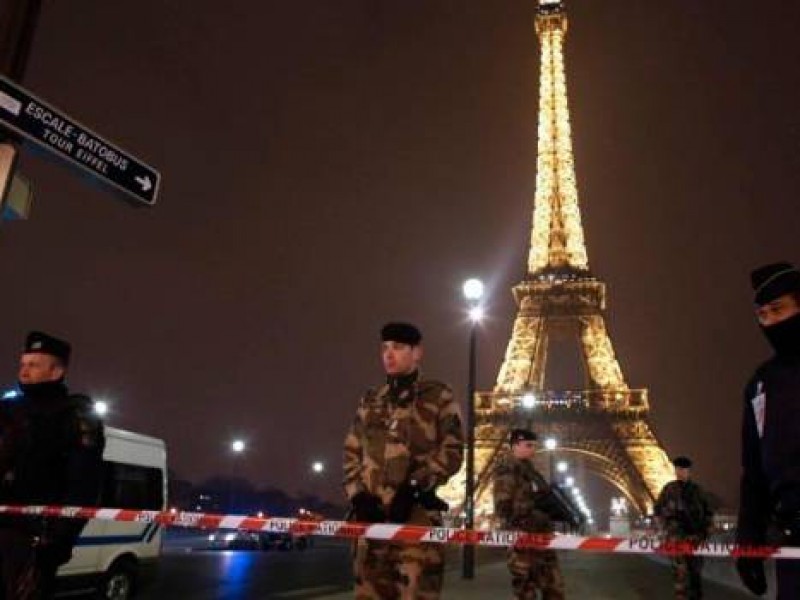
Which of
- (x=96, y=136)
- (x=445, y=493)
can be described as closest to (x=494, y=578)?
(x=96, y=136)

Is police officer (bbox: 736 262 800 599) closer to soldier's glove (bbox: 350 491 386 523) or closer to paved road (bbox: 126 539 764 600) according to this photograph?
soldier's glove (bbox: 350 491 386 523)

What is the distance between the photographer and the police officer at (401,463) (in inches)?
170

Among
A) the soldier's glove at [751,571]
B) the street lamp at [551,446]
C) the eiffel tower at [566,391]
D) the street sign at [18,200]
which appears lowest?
the soldier's glove at [751,571]

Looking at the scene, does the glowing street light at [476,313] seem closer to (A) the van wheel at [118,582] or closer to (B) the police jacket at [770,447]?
(A) the van wheel at [118,582]

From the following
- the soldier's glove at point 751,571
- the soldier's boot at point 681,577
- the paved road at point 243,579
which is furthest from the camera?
the paved road at point 243,579

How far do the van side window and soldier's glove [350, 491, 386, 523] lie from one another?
293 inches

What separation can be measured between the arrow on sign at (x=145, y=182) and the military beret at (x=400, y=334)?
2.90 metres

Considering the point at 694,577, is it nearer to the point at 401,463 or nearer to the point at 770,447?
the point at 401,463

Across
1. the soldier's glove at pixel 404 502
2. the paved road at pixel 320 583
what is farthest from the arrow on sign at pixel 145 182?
the paved road at pixel 320 583

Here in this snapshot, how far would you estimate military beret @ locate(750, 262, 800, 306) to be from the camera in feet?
12.1

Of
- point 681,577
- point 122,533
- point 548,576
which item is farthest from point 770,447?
point 122,533

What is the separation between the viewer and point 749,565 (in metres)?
3.53

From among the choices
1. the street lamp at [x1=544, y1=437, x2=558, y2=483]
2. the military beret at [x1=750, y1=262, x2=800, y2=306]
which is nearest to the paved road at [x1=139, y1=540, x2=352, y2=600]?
the military beret at [x1=750, y1=262, x2=800, y2=306]

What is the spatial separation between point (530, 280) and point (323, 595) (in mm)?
47201
